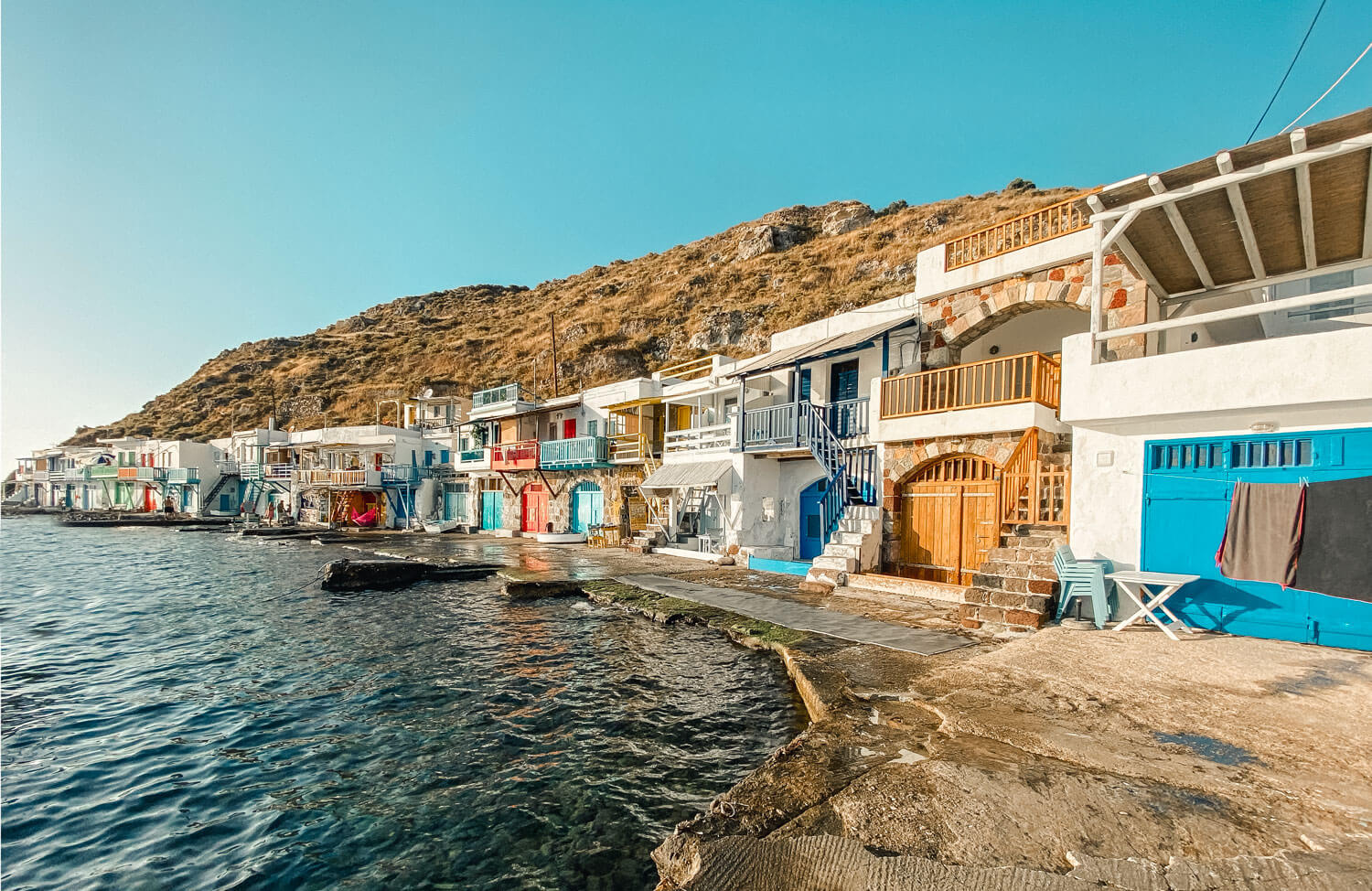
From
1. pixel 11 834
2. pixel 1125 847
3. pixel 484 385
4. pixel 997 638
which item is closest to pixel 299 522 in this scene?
pixel 484 385

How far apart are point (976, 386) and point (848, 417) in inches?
180

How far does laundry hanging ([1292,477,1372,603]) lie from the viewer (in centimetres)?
624

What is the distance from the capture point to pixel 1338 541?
6438 mm

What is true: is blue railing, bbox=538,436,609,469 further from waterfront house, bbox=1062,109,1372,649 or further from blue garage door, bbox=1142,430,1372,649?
blue garage door, bbox=1142,430,1372,649

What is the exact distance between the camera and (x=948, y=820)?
12.0 ft

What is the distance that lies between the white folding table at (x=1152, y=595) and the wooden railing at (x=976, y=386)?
415 centimetres

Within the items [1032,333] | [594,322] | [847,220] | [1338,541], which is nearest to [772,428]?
[1032,333]

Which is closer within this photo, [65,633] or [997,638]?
[997,638]

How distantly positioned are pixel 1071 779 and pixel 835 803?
163 centimetres

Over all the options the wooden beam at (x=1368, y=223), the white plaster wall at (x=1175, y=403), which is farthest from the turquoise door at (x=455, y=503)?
the wooden beam at (x=1368, y=223)

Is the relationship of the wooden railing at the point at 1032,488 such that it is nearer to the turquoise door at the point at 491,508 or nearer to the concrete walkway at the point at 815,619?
the concrete walkway at the point at 815,619

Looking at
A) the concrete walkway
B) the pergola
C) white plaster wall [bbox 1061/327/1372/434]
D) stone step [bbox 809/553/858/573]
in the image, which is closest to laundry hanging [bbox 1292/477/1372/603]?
white plaster wall [bbox 1061/327/1372/434]

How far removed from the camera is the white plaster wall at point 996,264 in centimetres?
1234

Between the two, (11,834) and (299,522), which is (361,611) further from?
(299,522)
